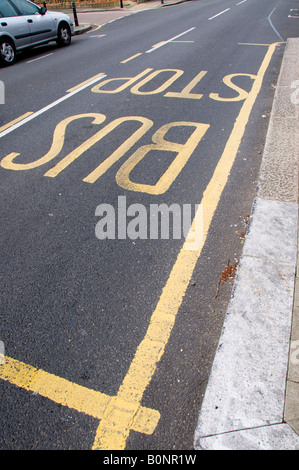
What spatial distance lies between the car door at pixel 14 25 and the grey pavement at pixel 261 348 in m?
10.5

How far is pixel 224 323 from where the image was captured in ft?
8.09

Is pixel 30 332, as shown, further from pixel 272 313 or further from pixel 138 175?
pixel 138 175

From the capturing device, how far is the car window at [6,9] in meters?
10.7

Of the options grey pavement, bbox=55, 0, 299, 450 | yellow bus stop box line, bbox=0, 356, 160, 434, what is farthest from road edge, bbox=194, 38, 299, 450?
yellow bus stop box line, bbox=0, 356, 160, 434

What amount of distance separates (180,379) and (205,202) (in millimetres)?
2141

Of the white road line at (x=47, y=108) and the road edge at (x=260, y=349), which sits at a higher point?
the white road line at (x=47, y=108)

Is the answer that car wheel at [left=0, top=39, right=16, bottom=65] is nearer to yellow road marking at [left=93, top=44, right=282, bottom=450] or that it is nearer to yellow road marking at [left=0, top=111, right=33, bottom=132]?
yellow road marking at [left=0, top=111, right=33, bottom=132]

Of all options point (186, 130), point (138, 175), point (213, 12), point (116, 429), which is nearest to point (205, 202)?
point (138, 175)

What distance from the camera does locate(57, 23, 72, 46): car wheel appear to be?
1252cm

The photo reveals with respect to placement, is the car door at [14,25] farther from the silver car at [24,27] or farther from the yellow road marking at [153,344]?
the yellow road marking at [153,344]

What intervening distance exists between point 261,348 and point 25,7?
13.2 m

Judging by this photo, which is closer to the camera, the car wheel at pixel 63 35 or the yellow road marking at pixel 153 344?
the yellow road marking at pixel 153 344

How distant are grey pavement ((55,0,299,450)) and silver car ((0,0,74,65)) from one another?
33.8 ft

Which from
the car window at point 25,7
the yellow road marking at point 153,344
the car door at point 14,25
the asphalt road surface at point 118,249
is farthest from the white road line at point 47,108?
the car window at point 25,7
